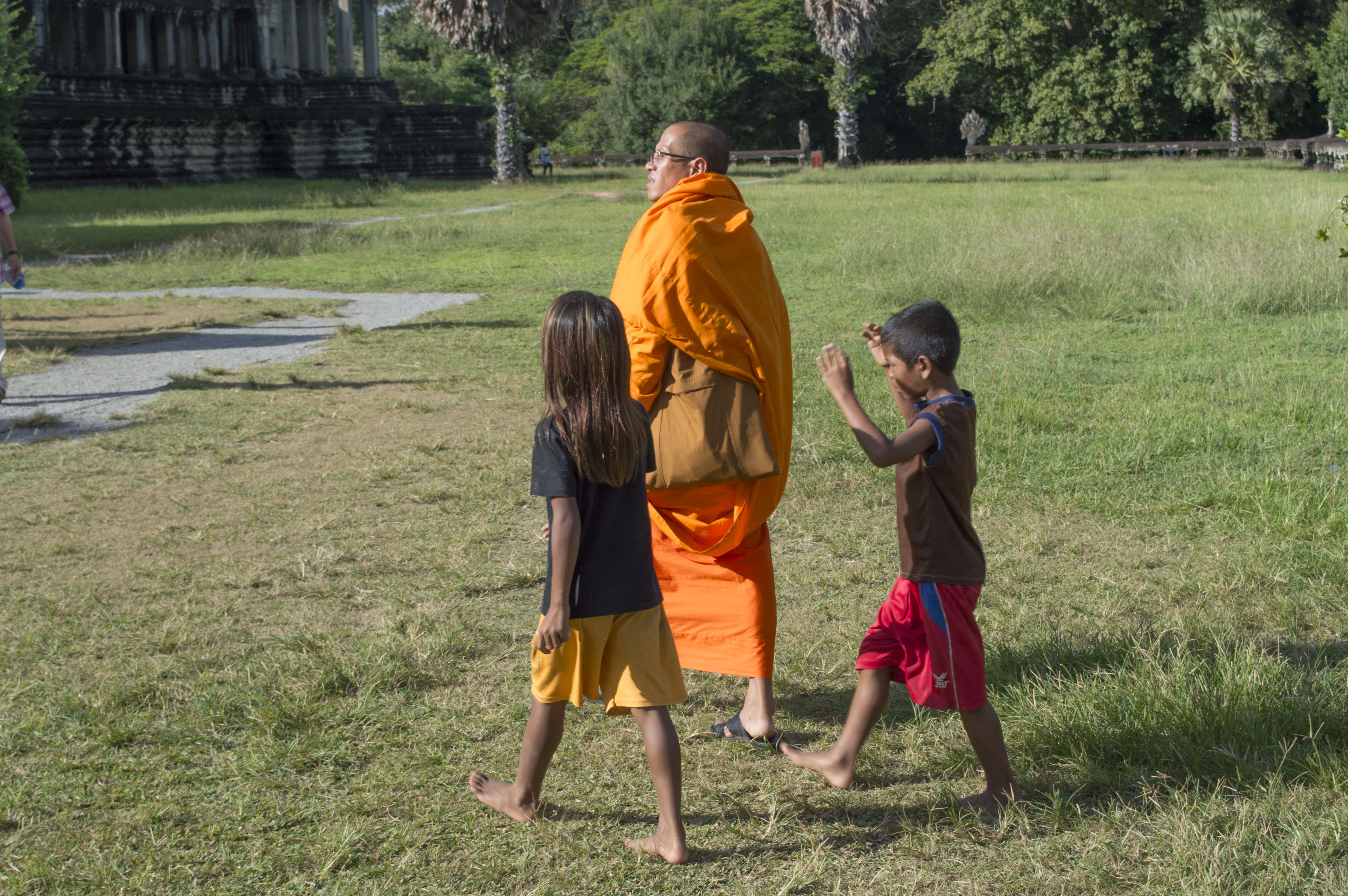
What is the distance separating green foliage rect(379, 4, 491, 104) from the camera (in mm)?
56156

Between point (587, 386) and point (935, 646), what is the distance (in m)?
1.07

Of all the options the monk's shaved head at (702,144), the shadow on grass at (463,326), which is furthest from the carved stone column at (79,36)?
the monk's shaved head at (702,144)

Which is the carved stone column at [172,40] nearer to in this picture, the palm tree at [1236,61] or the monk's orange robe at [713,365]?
the palm tree at [1236,61]

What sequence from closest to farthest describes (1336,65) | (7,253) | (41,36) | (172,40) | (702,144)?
(702,144) < (7,253) < (41,36) < (1336,65) < (172,40)

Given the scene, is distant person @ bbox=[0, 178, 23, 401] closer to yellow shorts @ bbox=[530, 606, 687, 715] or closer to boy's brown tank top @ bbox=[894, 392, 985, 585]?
yellow shorts @ bbox=[530, 606, 687, 715]

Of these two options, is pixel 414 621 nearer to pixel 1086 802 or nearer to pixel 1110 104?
pixel 1086 802

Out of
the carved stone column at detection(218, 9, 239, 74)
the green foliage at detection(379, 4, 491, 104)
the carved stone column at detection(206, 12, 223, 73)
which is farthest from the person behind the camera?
the green foliage at detection(379, 4, 491, 104)

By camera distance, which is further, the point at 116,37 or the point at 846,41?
the point at 846,41

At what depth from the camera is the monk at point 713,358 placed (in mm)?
3055

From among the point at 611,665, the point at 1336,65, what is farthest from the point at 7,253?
the point at 1336,65

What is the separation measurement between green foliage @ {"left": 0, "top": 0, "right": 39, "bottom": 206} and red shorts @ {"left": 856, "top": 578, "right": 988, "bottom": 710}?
846 inches

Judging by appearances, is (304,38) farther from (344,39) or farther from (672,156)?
(672,156)

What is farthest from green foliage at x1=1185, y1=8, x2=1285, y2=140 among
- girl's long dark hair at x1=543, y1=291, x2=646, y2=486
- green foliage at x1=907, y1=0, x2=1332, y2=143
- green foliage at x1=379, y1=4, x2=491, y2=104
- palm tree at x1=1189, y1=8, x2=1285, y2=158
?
girl's long dark hair at x1=543, y1=291, x2=646, y2=486

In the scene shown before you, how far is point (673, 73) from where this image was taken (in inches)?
1848
